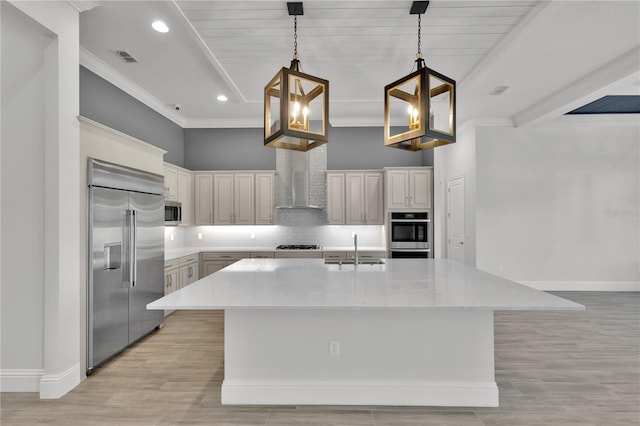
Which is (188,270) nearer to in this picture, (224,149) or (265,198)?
(265,198)

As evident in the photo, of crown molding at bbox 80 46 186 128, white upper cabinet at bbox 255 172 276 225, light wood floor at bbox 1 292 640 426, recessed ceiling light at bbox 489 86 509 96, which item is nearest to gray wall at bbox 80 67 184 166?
crown molding at bbox 80 46 186 128

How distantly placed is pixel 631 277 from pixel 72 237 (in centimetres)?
795

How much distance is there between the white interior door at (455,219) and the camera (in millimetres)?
6422

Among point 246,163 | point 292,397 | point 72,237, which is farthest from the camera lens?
point 246,163

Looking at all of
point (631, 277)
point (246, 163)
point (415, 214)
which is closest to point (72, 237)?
point (246, 163)

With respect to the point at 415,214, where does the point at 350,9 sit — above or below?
above

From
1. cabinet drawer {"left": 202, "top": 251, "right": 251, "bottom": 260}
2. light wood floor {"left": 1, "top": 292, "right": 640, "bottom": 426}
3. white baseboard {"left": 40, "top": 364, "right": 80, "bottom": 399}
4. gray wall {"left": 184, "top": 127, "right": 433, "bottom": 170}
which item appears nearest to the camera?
light wood floor {"left": 1, "top": 292, "right": 640, "bottom": 426}

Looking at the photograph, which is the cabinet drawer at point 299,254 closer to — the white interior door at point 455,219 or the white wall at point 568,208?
the white interior door at point 455,219

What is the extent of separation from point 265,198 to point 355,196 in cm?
158

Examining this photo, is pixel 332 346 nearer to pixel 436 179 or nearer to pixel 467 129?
pixel 436 179

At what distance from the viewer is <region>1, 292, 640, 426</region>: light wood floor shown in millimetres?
2385

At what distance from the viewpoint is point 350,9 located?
10.1 feet

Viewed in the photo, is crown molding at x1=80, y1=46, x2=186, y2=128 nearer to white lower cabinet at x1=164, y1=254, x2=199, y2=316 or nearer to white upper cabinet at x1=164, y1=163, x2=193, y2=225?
white upper cabinet at x1=164, y1=163, x2=193, y2=225

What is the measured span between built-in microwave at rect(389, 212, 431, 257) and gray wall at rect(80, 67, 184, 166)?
13.2 feet
